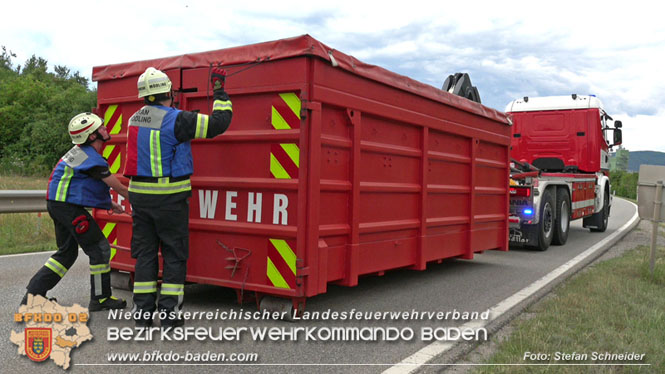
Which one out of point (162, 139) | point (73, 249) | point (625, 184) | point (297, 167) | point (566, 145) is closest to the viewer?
point (162, 139)

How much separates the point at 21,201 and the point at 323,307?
5.75 meters

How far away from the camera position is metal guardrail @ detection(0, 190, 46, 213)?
8.35 m

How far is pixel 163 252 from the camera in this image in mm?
4363

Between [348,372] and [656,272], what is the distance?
16.7ft

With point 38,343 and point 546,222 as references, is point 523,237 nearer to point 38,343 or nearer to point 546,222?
point 546,222

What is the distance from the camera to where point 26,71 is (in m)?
73.1

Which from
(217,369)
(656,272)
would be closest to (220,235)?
(217,369)

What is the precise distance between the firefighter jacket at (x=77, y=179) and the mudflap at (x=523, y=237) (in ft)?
24.8

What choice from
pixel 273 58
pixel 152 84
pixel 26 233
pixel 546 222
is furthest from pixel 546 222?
pixel 26 233

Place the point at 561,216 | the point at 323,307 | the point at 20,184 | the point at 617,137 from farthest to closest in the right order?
the point at 20,184 → the point at 617,137 → the point at 561,216 → the point at 323,307

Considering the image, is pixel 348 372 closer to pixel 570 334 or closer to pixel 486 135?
pixel 570 334

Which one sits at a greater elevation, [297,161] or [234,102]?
[234,102]

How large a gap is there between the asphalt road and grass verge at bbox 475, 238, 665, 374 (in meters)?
0.62

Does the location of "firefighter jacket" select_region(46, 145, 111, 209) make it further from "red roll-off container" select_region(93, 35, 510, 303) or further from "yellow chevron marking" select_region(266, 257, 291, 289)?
"yellow chevron marking" select_region(266, 257, 291, 289)
